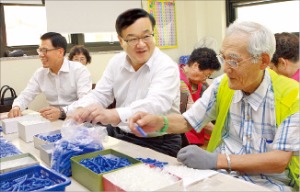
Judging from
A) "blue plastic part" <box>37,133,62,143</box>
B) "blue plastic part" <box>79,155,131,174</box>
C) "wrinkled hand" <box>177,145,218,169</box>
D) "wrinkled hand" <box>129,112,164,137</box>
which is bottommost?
"wrinkled hand" <box>177,145,218,169</box>

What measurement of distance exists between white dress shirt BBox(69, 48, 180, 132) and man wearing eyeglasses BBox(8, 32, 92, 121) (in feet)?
2.43

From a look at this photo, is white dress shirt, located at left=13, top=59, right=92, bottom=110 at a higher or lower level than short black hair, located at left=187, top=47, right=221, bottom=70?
lower

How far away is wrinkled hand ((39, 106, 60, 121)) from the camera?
6.96 feet

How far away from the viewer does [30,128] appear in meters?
1.71

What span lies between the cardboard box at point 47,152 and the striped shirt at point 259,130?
0.76 m

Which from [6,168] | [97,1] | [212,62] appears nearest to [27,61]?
[97,1]

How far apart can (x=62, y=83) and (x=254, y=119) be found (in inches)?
78.3

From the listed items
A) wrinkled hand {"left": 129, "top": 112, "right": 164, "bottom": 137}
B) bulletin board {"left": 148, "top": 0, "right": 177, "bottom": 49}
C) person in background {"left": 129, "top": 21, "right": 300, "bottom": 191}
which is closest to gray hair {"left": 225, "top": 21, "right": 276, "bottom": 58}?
person in background {"left": 129, "top": 21, "right": 300, "bottom": 191}

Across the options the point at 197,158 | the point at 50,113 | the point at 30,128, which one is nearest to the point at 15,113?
the point at 50,113

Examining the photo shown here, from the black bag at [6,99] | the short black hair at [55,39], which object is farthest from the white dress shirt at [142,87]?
the black bag at [6,99]

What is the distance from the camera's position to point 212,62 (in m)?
2.61

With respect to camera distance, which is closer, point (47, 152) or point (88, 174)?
point (88, 174)

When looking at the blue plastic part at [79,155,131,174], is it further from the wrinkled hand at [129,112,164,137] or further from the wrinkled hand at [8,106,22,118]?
the wrinkled hand at [8,106,22,118]

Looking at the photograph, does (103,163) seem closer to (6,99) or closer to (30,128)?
(30,128)
